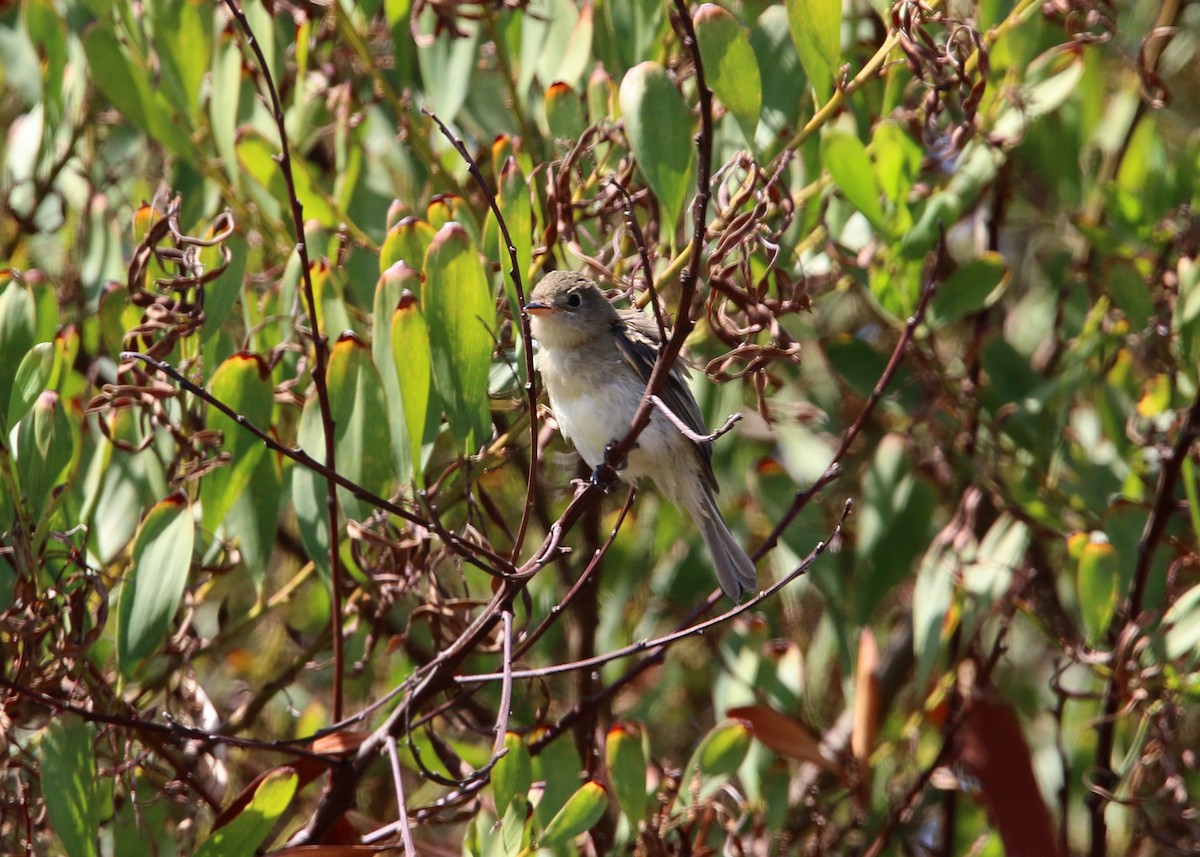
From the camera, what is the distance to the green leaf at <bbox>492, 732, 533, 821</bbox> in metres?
2.47

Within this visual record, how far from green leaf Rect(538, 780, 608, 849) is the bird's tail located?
942 millimetres

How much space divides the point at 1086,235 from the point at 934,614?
3.94ft

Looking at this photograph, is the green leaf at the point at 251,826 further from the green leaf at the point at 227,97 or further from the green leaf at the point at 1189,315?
the green leaf at the point at 1189,315

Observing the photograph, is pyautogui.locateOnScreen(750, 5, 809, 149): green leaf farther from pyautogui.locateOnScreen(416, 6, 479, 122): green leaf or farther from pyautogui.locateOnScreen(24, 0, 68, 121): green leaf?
pyautogui.locateOnScreen(24, 0, 68, 121): green leaf

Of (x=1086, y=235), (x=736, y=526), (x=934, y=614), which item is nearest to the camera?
(x=934, y=614)

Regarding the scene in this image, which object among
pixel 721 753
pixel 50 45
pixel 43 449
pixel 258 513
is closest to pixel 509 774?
pixel 721 753

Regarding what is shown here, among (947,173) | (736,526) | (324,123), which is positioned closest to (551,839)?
(736,526)

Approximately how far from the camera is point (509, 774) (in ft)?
8.14

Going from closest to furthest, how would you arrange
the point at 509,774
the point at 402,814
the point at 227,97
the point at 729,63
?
the point at 402,814
the point at 509,774
the point at 729,63
the point at 227,97

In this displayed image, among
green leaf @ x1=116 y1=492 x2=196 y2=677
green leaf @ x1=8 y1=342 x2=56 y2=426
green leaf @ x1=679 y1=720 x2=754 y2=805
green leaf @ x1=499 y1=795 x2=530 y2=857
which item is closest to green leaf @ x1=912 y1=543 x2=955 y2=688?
green leaf @ x1=679 y1=720 x2=754 y2=805

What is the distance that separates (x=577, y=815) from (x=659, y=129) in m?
1.34

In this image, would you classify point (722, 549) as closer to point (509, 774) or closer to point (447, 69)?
point (509, 774)

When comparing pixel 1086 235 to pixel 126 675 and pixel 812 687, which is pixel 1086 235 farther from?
pixel 126 675

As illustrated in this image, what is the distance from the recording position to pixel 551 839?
250 cm
